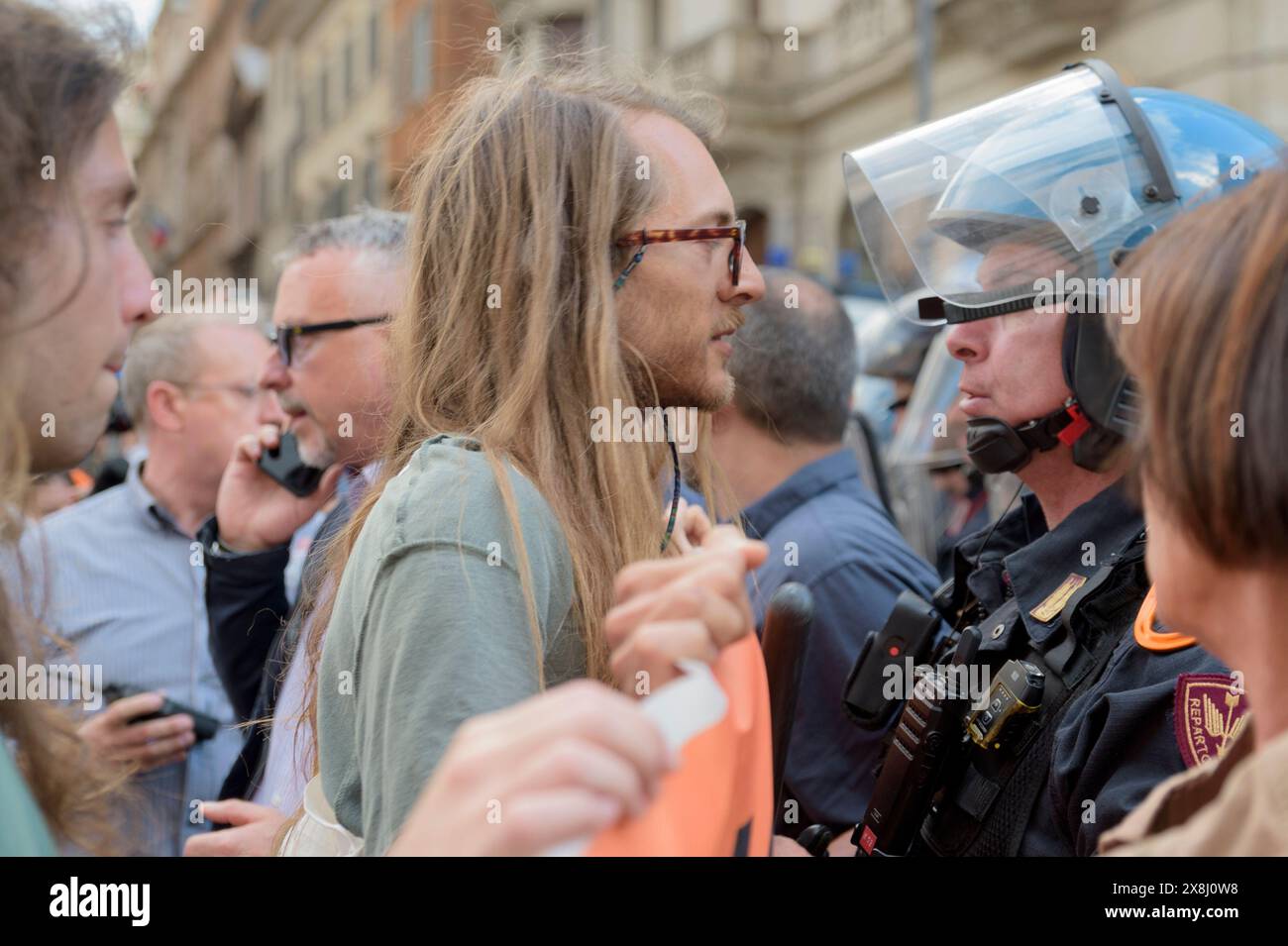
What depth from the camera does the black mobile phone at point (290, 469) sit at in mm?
3219

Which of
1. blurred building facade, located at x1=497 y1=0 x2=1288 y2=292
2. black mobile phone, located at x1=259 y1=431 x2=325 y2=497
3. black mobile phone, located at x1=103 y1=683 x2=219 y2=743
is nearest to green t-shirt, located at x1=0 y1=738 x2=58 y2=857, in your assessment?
black mobile phone, located at x1=259 y1=431 x2=325 y2=497

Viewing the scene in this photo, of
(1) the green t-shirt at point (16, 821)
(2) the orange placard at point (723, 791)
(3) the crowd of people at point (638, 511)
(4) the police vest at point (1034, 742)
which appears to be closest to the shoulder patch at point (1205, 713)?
(3) the crowd of people at point (638, 511)

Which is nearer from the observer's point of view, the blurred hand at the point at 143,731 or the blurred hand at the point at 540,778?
the blurred hand at the point at 540,778

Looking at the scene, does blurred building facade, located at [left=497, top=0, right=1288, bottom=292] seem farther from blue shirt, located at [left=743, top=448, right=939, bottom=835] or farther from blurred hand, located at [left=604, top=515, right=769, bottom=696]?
blurred hand, located at [left=604, top=515, right=769, bottom=696]

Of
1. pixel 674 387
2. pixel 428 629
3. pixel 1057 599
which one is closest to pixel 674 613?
pixel 428 629

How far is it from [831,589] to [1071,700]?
1.08 metres

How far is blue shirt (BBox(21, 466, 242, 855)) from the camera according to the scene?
11.0 ft

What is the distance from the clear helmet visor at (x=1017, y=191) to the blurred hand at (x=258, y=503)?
1.56 meters

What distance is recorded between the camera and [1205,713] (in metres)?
1.75

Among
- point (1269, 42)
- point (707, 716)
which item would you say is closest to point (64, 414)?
point (707, 716)

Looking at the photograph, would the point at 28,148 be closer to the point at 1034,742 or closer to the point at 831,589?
the point at 1034,742

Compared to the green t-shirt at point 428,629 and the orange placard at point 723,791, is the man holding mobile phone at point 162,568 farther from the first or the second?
the orange placard at point 723,791

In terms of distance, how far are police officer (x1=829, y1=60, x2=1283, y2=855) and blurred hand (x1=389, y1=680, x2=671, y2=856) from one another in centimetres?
114

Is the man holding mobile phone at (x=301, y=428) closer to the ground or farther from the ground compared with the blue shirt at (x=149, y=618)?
farther from the ground
